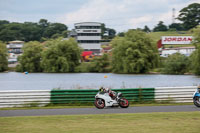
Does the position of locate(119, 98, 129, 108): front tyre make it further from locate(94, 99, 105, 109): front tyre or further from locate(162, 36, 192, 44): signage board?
locate(162, 36, 192, 44): signage board

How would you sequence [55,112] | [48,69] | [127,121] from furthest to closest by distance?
[48,69] < [55,112] < [127,121]

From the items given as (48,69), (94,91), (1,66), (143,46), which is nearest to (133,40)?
(143,46)

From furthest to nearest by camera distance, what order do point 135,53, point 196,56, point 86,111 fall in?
1. point 135,53
2. point 196,56
3. point 86,111

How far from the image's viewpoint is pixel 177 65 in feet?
220

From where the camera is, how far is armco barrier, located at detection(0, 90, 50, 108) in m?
17.7

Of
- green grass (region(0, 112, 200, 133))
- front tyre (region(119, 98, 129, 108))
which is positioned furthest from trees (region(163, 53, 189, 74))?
green grass (region(0, 112, 200, 133))

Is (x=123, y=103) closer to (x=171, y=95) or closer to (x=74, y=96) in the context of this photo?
(x=74, y=96)

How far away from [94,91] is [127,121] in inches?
241

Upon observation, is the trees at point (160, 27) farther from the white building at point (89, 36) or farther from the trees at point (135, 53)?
the trees at point (135, 53)

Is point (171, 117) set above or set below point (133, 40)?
below

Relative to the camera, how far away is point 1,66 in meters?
80.2

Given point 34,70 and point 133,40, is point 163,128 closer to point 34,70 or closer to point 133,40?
point 133,40

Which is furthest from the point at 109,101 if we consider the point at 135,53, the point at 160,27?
the point at 160,27

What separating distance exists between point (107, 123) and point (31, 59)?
67382 millimetres
